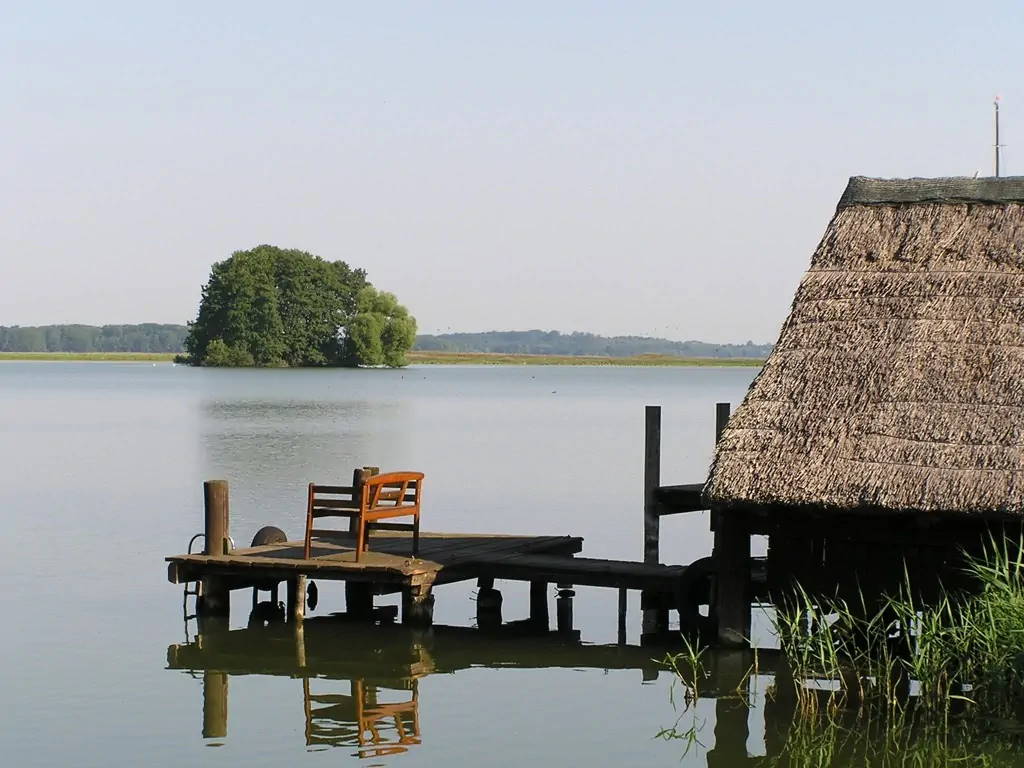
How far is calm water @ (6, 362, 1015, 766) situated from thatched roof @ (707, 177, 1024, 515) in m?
2.23

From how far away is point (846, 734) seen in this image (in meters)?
12.7

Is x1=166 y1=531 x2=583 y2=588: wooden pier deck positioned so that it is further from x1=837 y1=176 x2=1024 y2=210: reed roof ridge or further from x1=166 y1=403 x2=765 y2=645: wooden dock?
x1=837 y1=176 x2=1024 y2=210: reed roof ridge

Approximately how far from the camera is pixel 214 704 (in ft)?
46.8

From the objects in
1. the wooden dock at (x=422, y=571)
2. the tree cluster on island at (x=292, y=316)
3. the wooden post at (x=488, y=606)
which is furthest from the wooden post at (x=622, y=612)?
the tree cluster on island at (x=292, y=316)

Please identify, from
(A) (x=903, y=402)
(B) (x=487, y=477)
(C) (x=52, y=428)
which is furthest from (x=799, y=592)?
(C) (x=52, y=428)

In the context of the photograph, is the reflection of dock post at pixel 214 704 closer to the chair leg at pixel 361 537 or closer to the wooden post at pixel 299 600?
the wooden post at pixel 299 600

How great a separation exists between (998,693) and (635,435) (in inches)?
1518

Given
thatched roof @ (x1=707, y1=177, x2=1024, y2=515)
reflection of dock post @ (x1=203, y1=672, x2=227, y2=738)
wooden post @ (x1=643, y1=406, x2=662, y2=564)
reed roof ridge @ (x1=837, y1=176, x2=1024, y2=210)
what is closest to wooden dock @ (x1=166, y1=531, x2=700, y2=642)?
wooden post @ (x1=643, y1=406, x2=662, y2=564)

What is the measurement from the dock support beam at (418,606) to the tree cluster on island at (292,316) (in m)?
104

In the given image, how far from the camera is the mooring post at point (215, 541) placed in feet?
57.1

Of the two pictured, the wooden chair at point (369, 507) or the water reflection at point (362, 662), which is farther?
the wooden chair at point (369, 507)

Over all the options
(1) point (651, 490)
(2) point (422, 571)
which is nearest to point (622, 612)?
(1) point (651, 490)

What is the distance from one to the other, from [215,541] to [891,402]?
7.61 metres

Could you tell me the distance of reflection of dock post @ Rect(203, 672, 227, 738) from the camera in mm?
13281
